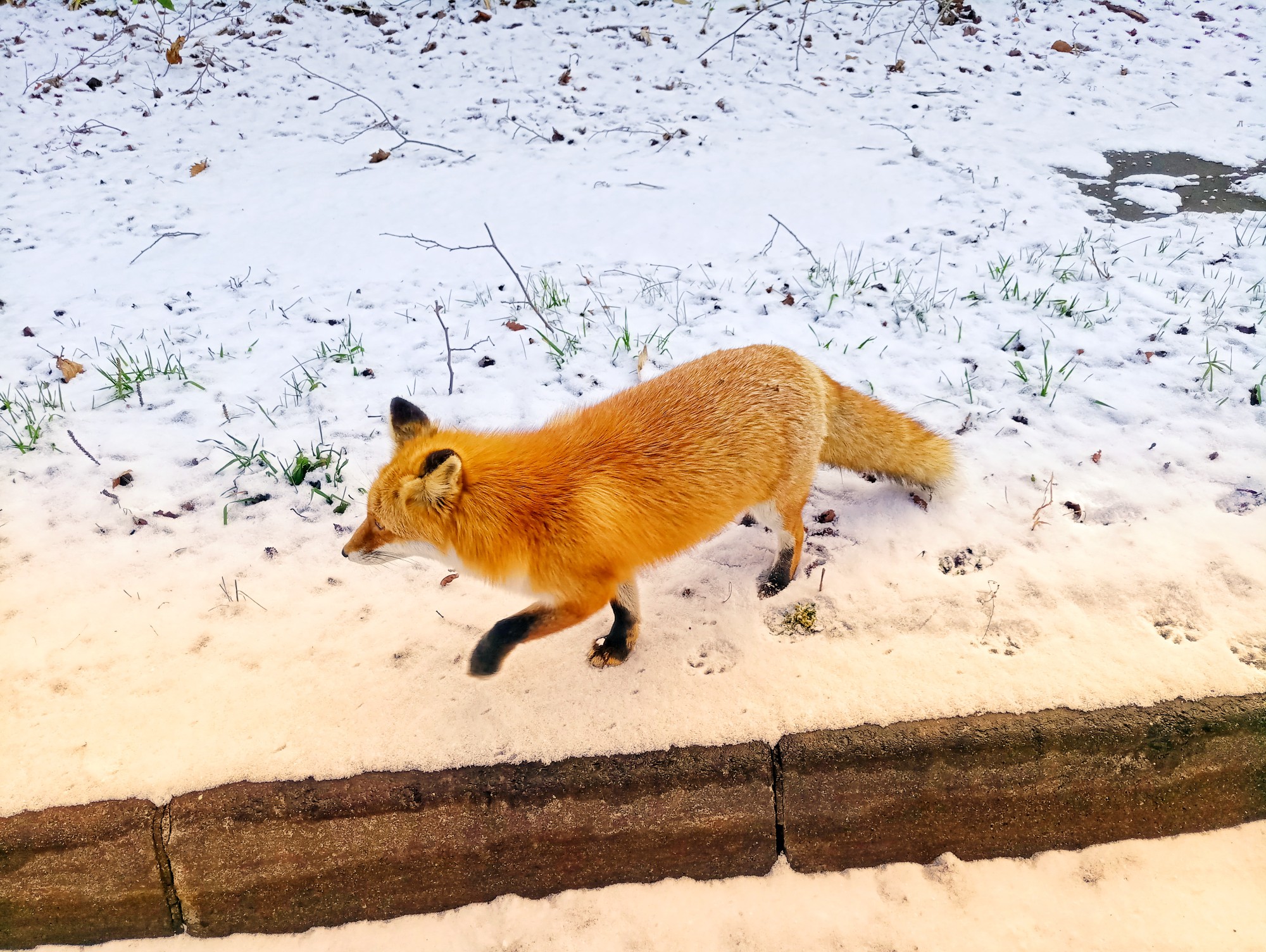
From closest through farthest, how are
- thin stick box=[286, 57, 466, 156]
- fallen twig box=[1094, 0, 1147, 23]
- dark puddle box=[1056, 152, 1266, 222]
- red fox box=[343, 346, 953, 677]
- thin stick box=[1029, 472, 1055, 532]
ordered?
red fox box=[343, 346, 953, 677] < thin stick box=[1029, 472, 1055, 532] < dark puddle box=[1056, 152, 1266, 222] < thin stick box=[286, 57, 466, 156] < fallen twig box=[1094, 0, 1147, 23]

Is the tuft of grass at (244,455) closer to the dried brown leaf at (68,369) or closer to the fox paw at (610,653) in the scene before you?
the dried brown leaf at (68,369)

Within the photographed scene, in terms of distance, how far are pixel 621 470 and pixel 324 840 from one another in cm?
138

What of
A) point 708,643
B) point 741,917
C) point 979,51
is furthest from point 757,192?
point 741,917

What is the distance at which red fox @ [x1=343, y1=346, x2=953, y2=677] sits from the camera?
1.99 meters

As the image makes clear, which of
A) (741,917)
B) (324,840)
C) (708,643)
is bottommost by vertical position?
(741,917)

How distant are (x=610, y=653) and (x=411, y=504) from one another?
0.92 meters

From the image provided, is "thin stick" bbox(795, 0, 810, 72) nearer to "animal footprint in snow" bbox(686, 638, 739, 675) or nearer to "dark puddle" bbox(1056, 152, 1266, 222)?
"dark puddle" bbox(1056, 152, 1266, 222)

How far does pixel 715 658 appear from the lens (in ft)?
8.00

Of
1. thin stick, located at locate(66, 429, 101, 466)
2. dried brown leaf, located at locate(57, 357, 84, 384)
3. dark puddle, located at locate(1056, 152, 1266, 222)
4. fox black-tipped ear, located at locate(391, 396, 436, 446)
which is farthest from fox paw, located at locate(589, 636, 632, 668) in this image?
dark puddle, located at locate(1056, 152, 1266, 222)

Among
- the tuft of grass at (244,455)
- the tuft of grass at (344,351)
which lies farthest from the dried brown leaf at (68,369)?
the tuft of grass at (344,351)

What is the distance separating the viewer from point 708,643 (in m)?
2.50

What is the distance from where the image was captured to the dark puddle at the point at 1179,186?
491 centimetres

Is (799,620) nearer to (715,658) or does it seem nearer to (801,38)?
(715,658)

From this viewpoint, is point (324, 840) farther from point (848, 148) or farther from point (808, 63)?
point (808, 63)
